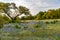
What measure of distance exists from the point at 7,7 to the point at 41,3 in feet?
1.63

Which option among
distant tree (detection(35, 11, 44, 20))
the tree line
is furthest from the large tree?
distant tree (detection(35, 11, 44, 20))

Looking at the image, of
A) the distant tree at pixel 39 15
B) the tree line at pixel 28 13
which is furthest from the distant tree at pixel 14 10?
the distant tree at pixel 39 15

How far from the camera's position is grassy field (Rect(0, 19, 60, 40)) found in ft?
6.13

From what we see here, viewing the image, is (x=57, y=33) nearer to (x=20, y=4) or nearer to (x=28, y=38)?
(x=28, y=38)

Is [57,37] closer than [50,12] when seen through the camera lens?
Yes

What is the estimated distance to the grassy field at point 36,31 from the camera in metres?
1.87

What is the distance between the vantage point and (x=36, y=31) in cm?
195

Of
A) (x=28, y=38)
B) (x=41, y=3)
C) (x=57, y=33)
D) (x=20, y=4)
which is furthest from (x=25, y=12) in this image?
(x=57, y=33)

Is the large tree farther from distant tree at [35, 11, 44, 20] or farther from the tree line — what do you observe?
distant tree at [35, 11, 44, 20]

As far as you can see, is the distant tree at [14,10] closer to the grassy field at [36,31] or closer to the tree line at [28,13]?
the tree line at [28,13]

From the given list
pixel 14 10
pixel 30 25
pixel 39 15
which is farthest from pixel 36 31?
pixel 14 10

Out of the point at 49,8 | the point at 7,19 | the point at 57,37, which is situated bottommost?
the point at 57,37

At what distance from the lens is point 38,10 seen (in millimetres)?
2072

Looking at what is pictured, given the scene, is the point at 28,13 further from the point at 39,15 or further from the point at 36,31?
the point at 36,31
